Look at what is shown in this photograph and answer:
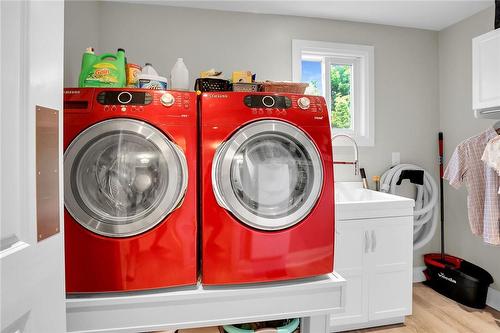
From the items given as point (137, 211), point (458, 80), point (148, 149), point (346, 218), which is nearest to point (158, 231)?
point (137, 211)

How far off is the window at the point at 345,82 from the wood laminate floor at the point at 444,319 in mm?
1542

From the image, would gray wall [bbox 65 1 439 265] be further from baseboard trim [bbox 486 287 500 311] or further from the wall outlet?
baseboard trim [bbox 486 287 500 311]

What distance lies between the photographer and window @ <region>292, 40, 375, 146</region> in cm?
288

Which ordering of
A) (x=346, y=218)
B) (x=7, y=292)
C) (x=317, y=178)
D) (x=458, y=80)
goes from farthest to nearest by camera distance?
(x=458, y=80) < (x=346, y=218) < (x=317, y=178) < (x=7, y=292)

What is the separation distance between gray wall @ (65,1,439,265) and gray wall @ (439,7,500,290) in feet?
0.39

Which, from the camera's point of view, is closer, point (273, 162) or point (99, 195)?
point (99, 195)

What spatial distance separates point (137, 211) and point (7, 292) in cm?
64

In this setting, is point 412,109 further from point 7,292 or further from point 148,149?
point 7,292

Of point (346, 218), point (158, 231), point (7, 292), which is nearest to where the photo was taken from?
point (7, 292)

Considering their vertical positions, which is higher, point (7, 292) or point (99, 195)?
point (99, 195)

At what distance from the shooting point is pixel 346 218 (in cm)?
206

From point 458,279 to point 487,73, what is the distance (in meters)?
1.74

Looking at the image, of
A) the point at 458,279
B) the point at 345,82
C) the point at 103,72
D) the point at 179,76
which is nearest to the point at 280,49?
the point at 345,82

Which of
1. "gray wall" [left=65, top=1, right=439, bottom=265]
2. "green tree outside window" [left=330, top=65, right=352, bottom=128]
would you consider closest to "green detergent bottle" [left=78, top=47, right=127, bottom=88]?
"gray wall" [left=65, top=1, right=439, bottom=265]
